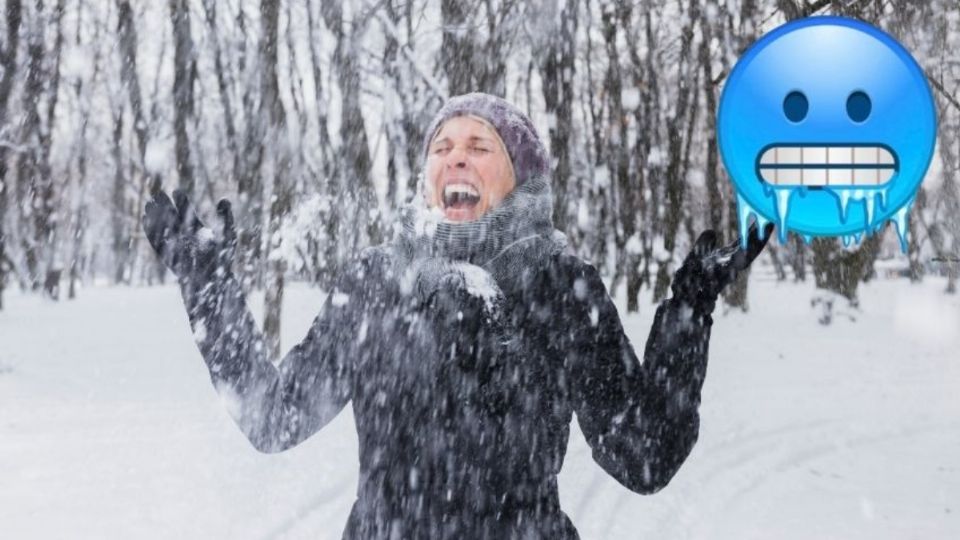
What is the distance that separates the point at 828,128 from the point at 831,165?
0.04 m

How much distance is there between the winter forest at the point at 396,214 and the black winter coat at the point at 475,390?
365mm

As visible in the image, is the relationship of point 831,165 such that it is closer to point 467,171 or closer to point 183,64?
point 467,171

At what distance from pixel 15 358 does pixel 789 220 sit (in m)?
14.1

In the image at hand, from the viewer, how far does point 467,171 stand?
175 cm

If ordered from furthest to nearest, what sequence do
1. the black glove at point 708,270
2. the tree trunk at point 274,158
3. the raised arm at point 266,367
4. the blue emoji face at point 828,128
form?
the tree trunk at point 274,158 < the raised arm at point 266,367 < the black glove at point 708,270 < the blue emoji face at point 828,128

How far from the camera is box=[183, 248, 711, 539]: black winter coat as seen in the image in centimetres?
160

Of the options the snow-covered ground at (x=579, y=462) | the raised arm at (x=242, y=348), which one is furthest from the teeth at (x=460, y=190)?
the snow-covered ground at (x=579, y=462)

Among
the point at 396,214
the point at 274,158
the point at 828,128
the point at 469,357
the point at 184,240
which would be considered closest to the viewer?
the point at 828,128

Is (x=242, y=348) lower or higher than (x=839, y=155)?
lower

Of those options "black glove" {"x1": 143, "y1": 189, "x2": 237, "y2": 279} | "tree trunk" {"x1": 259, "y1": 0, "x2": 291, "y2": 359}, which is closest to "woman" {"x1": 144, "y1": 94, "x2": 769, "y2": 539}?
"black glove" {"x1": 143, "y1": 189, "x2": 237, "y2": 279}

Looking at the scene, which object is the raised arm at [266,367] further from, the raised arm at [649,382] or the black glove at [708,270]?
the black glove at [708,270]

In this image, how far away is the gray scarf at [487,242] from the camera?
1.70 metres

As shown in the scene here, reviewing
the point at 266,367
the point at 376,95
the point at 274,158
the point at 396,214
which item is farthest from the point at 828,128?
the point at 376,95

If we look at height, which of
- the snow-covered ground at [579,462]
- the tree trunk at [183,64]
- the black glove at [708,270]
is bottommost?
the snow-covered ground at [579,462]
